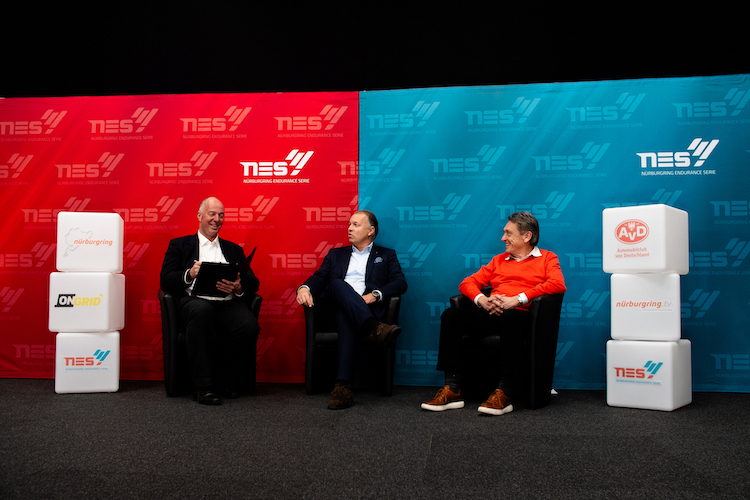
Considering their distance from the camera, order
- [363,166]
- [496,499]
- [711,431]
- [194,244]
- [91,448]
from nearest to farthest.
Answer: [496,499]
[91,448]
[711,431]
[194,244]
[363,166]

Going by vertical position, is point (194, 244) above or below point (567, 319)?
above

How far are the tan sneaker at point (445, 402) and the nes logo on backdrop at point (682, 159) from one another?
221cm

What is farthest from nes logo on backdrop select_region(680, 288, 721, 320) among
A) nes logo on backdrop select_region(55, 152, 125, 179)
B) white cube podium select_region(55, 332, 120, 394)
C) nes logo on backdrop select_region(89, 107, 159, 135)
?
nes logo on backdrop select_region(55, 152, 125, 179)

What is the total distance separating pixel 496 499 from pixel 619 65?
3.76m

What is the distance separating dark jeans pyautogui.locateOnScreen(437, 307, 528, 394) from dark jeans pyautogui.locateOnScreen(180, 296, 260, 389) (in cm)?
124

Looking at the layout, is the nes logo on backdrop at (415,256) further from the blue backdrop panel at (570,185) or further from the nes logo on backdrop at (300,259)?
the nes logo on backdrop at (300,259)

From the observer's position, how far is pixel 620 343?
3.16 metres

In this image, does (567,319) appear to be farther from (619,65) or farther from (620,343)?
(619,65)

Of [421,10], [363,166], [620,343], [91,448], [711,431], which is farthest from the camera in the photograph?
[421,10]

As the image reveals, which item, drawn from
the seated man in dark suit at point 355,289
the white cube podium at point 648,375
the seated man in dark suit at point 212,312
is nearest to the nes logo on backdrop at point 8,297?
the seated man in dark suit at point 212,312

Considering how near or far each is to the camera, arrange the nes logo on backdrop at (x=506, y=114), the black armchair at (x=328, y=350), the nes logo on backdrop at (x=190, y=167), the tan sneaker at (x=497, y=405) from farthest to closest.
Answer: the nes logo on backdrop at (x=190, y=167) < the nes logo on backdrop at (x=506, y=114) < the black armchair at (x=328, y=350) < the tan sneaker at (x=497, y=405)

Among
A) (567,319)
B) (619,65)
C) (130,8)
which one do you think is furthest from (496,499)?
(130,8)

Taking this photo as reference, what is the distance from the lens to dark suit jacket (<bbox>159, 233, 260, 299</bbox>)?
3.40m

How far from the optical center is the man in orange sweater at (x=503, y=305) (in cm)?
298
